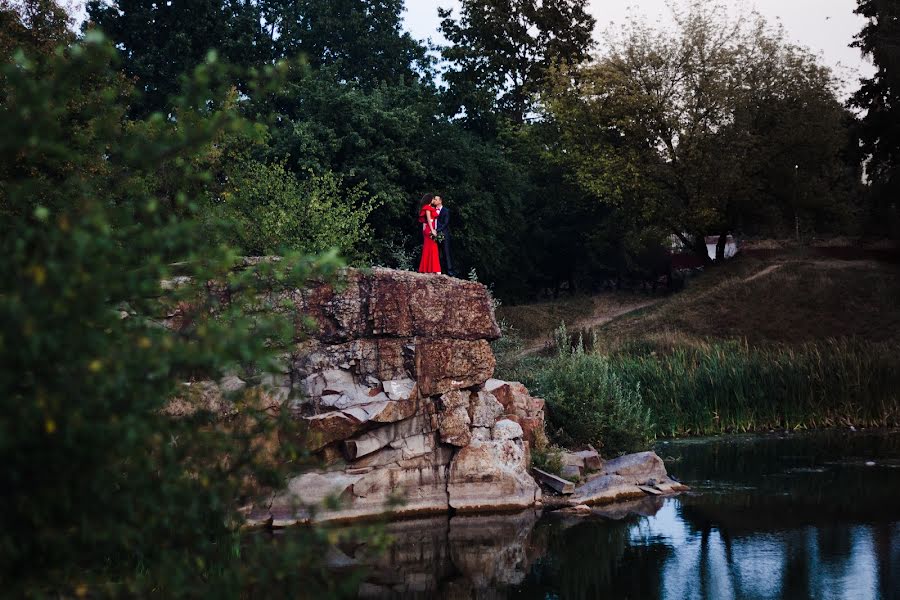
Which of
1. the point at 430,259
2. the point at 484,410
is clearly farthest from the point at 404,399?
the point at 430,259

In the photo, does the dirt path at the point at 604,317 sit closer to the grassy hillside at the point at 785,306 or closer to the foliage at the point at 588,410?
the grassy hillside at the point at 785,306

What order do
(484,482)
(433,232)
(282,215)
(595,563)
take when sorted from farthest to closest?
(282,215) < (433,232) < (484,482) < (595,563)

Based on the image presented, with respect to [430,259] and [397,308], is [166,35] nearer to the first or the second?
[430,259]

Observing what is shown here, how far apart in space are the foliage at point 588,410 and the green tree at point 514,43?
87.9ft

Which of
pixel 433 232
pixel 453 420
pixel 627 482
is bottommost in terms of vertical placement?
pixel 627 482

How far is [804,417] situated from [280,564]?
21.7 metres

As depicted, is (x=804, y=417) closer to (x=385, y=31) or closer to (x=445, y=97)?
(x=445, y=97)

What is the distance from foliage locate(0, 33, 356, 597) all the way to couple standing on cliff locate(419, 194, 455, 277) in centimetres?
1386

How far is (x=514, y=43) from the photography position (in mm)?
46812

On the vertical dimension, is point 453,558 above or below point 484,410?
below

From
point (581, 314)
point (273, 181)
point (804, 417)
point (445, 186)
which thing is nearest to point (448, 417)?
point (273, 181)

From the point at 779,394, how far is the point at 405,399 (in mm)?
12042

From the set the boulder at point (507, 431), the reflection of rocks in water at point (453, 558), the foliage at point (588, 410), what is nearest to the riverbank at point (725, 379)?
the foliage at point (588, 410)

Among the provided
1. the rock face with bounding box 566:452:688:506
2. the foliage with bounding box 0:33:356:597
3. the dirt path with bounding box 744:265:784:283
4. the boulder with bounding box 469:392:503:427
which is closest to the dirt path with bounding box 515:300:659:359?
the dirt path with bounding box 744:265:784:283
